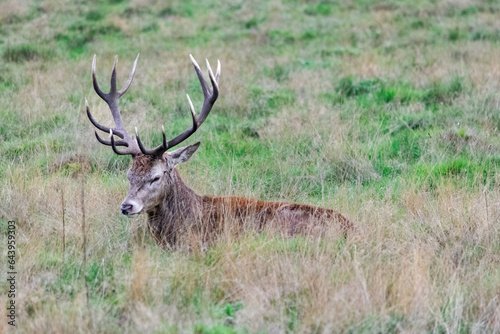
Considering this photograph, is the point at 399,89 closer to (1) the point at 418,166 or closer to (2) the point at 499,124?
(2) the point at 499,124

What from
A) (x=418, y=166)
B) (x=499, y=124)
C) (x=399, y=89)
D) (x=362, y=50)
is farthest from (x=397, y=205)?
(x=362, y=50)

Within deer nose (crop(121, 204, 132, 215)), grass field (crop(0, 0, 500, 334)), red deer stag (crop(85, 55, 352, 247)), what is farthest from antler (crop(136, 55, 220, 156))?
grass field (crop(0, 0, 500, 334))

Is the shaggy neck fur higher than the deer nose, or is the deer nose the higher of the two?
the deer nose

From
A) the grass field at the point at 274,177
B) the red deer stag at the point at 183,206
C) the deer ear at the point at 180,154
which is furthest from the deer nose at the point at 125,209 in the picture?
the deer ear at the point at 180,154

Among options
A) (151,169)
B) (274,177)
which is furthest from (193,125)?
(274,177)

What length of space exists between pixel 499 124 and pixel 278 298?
18.0 feet

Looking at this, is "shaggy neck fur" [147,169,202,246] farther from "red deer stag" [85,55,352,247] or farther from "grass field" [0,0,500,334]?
"grass field" [0,0,500,334]

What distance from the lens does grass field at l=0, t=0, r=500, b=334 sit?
3.90m

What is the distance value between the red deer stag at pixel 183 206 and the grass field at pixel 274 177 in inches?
10.6

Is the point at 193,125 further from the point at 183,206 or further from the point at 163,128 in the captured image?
the point at 183,206

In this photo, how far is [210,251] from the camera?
4812 millimetres

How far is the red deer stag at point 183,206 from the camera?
5293mm

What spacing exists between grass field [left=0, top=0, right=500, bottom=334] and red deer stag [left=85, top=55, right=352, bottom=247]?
27 cm

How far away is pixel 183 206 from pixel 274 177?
4.69ft
